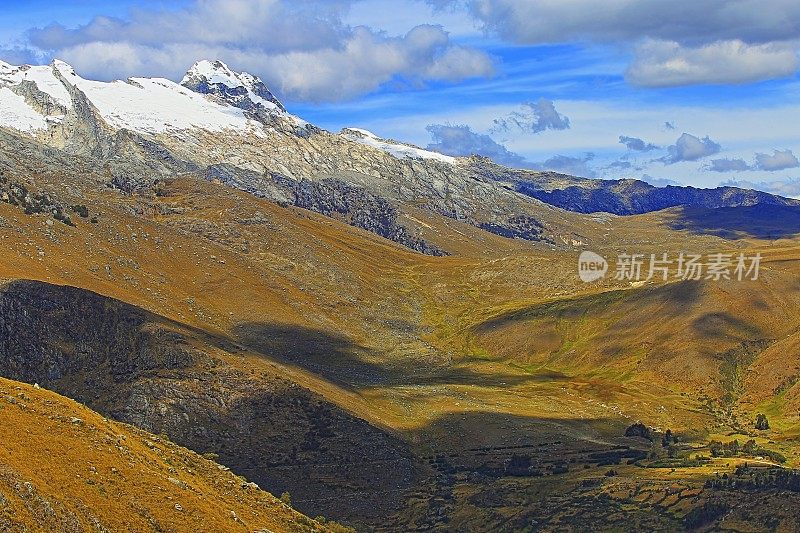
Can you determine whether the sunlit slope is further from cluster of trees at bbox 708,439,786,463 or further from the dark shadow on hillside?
the dark shadow on hillside

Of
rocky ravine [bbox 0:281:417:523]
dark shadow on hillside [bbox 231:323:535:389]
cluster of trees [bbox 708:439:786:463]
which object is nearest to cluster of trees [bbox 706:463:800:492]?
cluster of trees [bbox 708:439:786:463]

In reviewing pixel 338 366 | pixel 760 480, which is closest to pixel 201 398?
pixel 338 366

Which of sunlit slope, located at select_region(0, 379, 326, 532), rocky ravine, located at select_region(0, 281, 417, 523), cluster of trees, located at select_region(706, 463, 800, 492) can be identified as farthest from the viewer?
rocky ravine, located at select_region(0, 281, 417, 523)

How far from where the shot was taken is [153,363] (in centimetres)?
14150

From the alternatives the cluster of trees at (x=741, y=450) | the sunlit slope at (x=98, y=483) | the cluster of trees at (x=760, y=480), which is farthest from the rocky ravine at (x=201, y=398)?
the sunlit slope at (x=98, y=483)

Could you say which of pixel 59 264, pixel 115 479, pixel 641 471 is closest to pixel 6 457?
pixel 115 479

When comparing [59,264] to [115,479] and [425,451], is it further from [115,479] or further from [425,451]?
[115,479]

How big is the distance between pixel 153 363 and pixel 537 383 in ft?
278

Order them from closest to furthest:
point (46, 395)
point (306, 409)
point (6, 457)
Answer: point (6, 457), point (46, 395), point (306, 409)

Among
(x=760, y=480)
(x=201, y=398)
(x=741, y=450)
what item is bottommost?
(x=201, y=398)

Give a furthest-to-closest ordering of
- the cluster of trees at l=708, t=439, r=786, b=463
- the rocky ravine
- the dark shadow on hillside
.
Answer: the dark shadow on hillside
the cluster of trees at l=708, t=439, r=786, b=463
the rocky ravine

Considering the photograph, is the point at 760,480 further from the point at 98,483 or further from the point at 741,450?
the point at 98,483

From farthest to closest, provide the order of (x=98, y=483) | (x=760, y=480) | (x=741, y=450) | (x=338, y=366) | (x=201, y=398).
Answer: (x=338, y=366) < (x=741, y=450) < (x=201, y=398) < (x=760, y=480) < (x=98, y=483)

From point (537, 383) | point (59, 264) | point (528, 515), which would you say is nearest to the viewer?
point (528, 515)
